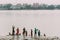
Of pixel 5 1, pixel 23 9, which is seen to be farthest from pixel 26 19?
pixel 5 1

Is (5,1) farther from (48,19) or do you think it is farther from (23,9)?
(48,19)

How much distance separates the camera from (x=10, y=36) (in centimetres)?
96

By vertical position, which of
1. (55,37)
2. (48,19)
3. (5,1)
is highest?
(5,1)

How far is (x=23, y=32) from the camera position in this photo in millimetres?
962

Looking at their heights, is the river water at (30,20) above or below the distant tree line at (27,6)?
below

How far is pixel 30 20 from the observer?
0.96 metres

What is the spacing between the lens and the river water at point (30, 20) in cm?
95

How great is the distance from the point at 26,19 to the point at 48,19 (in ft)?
0.50

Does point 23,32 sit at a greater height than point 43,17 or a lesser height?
lesser

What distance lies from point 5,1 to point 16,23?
0.56ft

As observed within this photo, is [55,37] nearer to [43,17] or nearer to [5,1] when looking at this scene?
[43,17]

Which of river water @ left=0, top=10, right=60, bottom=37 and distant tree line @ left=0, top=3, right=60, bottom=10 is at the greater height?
distant tree line @ left=0, top=3, right=60, bottom=10

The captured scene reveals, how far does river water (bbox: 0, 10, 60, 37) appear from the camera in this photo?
0.95 m

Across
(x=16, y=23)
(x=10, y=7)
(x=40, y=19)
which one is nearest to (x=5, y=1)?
(x=10, y=7)
